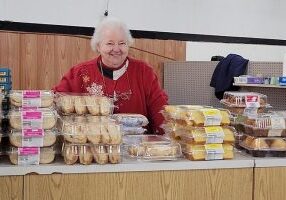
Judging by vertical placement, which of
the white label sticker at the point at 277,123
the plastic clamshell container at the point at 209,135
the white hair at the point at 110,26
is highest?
the white hair at the point at 110,26

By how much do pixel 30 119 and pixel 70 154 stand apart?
0.67 feet

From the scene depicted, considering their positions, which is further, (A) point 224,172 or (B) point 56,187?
(A) point 224,172

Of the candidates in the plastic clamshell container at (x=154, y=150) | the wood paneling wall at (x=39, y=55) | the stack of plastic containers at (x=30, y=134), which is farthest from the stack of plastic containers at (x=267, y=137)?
the wood paneling wall at (x=39, y=55)

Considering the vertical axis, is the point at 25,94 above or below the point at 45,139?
above

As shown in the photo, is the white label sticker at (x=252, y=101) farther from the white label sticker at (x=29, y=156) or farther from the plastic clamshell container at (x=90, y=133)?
the white label sticker at (x=29, y=156)

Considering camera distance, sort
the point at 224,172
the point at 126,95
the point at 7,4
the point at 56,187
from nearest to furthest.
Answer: the point at 56,187, the point at 224,172, the point at 126,95, the point at 7,4

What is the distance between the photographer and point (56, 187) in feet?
4.80

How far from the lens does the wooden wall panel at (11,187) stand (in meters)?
1.43

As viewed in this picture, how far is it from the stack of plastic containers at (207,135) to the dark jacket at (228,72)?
2574 millimetres

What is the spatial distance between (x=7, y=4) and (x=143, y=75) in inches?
83.6

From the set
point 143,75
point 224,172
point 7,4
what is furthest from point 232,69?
point 224,172

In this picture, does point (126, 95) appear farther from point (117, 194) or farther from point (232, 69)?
point (232, 69)

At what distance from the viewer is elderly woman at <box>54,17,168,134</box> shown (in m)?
2.67

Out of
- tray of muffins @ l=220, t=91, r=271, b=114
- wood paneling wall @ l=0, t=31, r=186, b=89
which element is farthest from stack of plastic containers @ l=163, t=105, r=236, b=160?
wood paneling wall @ l=0, t=31, r=186, b=89
